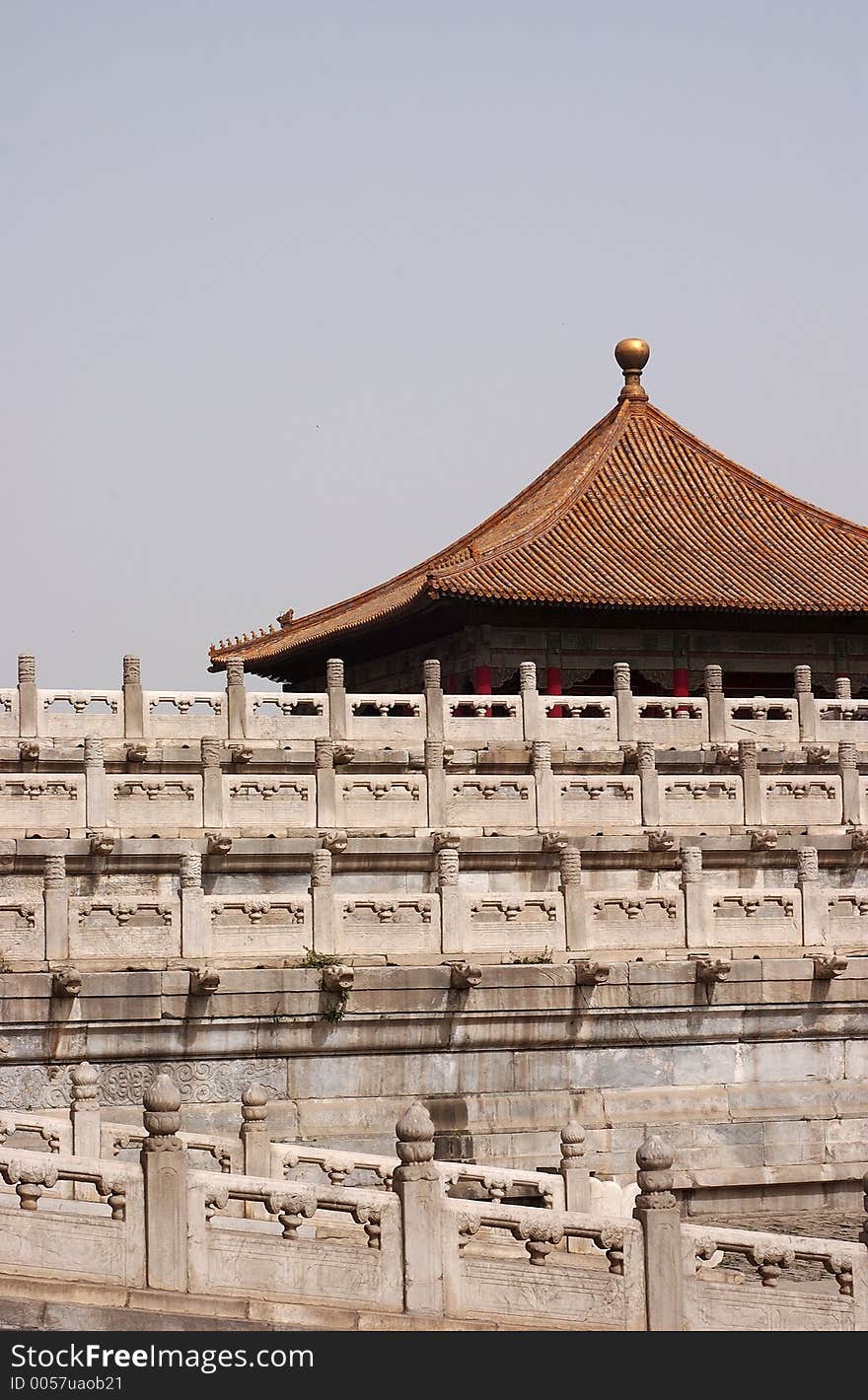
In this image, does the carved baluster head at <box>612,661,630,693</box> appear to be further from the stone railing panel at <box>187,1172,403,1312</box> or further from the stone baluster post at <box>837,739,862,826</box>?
the stone railing panel at <box>187,1172,403,1312</box>

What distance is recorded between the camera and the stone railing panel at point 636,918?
17.9 m

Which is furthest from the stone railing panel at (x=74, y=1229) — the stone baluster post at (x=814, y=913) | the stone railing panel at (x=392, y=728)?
the stone railing panel at (x=392, y=728)

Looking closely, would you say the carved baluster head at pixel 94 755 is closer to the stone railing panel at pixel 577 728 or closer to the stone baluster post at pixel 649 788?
the stone baluster post at pixel 649 788

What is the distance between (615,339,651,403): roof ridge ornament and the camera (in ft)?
130

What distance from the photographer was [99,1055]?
16266 millimetres

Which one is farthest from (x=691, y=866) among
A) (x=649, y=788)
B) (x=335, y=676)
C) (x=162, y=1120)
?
(x=162, y=1120)

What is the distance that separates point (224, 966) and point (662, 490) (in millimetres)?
21499

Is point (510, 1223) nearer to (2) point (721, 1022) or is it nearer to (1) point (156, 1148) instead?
(1) point (156, 1148)

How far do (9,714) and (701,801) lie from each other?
301 inches

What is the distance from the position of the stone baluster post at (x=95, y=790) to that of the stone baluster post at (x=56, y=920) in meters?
3.76

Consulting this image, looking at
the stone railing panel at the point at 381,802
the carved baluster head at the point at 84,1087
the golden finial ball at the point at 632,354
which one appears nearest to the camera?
the carved baluster head at the point at 84,1087
